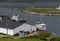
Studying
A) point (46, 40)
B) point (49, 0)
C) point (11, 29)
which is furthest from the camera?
point (49, 0)

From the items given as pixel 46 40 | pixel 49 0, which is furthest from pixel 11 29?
pixel 49 0

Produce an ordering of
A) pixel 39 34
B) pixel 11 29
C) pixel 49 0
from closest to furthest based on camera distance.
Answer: pixel 39 34 → pixel 11 29 → pixel 49 0

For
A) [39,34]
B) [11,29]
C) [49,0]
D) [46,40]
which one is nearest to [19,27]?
[11,29]

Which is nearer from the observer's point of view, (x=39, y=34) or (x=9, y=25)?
(x=39, y=34)

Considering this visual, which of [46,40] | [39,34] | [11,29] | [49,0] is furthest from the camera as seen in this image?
[49,0]

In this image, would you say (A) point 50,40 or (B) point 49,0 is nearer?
(A) point 50,40

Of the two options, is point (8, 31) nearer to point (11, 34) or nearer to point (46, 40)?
point (11, 34)

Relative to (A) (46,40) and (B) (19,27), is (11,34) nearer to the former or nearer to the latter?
(B) (19,27)
